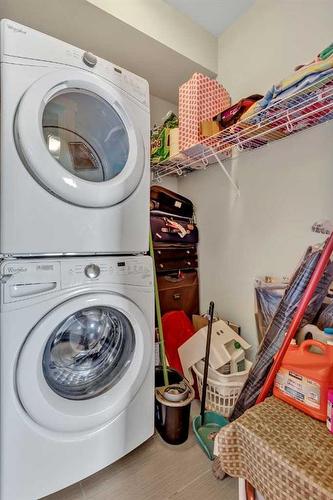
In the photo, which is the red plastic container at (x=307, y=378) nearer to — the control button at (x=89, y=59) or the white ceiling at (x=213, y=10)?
the control button at (x=89, y=59)

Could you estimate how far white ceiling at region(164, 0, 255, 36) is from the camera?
161cm

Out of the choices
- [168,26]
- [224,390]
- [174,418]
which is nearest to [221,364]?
[224,390]

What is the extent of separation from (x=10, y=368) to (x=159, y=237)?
118 cm

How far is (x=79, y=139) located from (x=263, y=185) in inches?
43.6

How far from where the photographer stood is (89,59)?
101cm

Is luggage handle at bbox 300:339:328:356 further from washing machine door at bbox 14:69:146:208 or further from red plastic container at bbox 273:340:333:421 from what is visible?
washing machine door at bbox 14:69:146:208

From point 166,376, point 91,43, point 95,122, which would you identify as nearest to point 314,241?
point 166,376

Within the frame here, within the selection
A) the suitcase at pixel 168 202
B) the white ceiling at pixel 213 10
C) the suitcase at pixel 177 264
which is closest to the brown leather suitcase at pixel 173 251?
the suitcase at pixel 177 264

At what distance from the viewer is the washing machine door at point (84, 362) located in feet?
2.75

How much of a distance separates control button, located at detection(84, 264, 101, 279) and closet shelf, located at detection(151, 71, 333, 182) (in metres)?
1.03

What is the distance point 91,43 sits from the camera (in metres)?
1.58

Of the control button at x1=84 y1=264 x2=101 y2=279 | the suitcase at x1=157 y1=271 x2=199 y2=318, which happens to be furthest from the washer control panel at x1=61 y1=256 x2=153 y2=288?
the suitcase at x1=157 y1=271 x2=199 y2=318

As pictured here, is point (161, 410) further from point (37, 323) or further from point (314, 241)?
point (314, 241)

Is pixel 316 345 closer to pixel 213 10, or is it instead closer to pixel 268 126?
pixel 268 126
